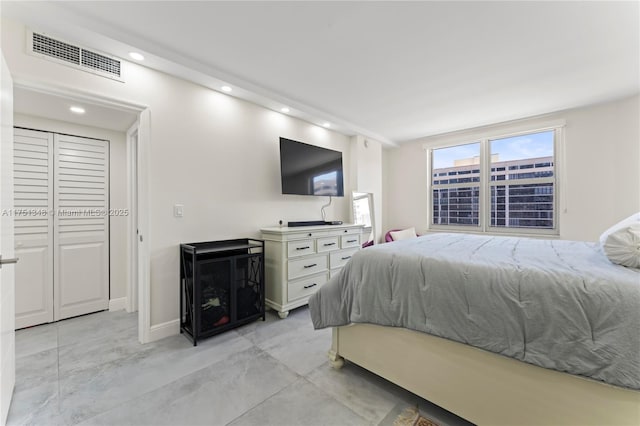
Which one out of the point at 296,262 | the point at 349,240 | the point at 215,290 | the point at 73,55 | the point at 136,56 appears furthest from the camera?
the point at 349,240

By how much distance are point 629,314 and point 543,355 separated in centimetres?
33

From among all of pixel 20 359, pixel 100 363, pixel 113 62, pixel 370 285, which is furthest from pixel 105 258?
pixel 370 285

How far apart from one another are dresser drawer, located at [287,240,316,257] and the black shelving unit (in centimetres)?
31

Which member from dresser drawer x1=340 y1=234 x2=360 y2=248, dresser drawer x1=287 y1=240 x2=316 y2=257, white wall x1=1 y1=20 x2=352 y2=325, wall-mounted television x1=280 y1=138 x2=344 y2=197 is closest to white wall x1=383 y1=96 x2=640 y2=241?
wall-mounted television x1=280 y1=138 x2=344 y2=197

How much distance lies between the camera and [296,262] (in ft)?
9.34

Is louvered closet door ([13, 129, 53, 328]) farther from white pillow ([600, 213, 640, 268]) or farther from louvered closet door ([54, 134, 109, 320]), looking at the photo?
white pillow ([600, 213, 640, 268])

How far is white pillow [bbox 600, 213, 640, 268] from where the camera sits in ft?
3.92

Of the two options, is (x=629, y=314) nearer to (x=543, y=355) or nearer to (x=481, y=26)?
(x=543, y=355)

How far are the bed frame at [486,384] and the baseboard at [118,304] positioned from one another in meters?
2.73

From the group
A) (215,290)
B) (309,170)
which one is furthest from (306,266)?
(309,170)

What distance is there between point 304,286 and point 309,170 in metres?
1.48

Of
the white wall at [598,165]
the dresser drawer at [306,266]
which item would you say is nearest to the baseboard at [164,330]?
the dresser drawer at [306,266]

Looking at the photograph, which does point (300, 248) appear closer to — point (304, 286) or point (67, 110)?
point (304, 286)

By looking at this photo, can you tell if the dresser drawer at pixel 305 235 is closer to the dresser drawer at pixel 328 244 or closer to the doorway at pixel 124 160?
the dresser drawer at pixel 328 244
